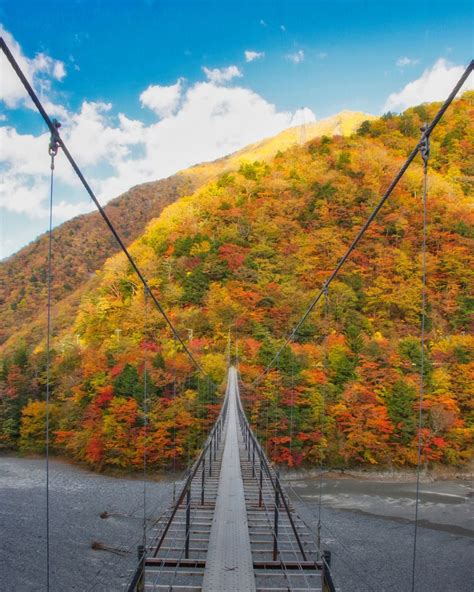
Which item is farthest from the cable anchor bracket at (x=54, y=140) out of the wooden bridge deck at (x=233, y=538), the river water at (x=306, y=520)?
the river water at (x=306, y=520)

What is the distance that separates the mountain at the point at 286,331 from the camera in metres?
11.4

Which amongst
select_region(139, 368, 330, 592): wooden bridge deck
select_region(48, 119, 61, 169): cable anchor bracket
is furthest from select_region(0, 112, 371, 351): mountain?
select_region(48, 119, 61, 169): cable anchor bracket

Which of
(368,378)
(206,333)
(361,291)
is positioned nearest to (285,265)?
(361,291)

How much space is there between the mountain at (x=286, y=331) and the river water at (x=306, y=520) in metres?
0.97

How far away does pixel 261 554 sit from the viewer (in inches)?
104

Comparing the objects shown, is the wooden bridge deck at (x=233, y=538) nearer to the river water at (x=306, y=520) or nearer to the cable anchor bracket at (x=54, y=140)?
the river water at (x=306, y=520)

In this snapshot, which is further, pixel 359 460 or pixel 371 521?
pixel 359 460

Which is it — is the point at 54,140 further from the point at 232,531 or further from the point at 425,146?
the point at 232,531

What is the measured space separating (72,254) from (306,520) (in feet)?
69.8

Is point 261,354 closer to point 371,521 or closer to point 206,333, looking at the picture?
point 206,333

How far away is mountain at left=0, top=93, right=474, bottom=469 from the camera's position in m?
11.4

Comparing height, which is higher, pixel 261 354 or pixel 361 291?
pixel 361 291

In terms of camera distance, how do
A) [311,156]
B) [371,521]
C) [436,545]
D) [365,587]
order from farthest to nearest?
[311,156] < [371,521] < [436,545] < [365,587]

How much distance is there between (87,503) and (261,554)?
26.9ft
